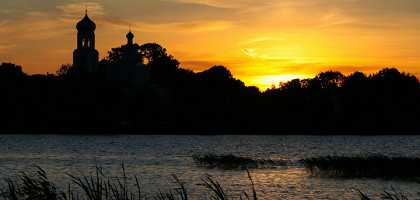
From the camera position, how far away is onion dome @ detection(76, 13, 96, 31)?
141125 millimetres

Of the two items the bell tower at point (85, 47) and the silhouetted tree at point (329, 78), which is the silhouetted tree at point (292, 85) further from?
the bell tower at point (85, 47)

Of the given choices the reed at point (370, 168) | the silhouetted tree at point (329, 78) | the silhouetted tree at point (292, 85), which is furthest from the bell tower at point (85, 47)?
the reed at point (370, 168)

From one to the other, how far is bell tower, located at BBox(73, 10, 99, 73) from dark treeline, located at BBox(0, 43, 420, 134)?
46.5 ft

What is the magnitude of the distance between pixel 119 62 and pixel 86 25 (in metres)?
12.2

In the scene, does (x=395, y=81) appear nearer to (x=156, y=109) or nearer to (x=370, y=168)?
(x=156, y=109)

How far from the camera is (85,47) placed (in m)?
143

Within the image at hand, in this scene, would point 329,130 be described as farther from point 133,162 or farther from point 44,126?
point 133,162

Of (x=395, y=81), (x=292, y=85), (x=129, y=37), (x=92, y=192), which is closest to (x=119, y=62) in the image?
(x=129, y=37)

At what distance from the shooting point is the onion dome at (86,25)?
14112 centimetres

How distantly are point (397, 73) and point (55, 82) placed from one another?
84204 mm

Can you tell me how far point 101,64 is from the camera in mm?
168875

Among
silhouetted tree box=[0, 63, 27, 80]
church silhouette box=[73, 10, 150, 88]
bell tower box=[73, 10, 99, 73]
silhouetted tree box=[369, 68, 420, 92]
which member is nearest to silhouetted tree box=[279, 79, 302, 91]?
silhouetted tree box=[369, 68, 420, 92]

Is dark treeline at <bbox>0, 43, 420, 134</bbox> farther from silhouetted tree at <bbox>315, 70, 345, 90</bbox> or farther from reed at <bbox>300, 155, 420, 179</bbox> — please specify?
reed at <bbox>300, 155, 420, 179</bbox>

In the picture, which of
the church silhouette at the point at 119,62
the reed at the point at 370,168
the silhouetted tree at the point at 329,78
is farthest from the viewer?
the silhouetted tree at the point at 329,78
